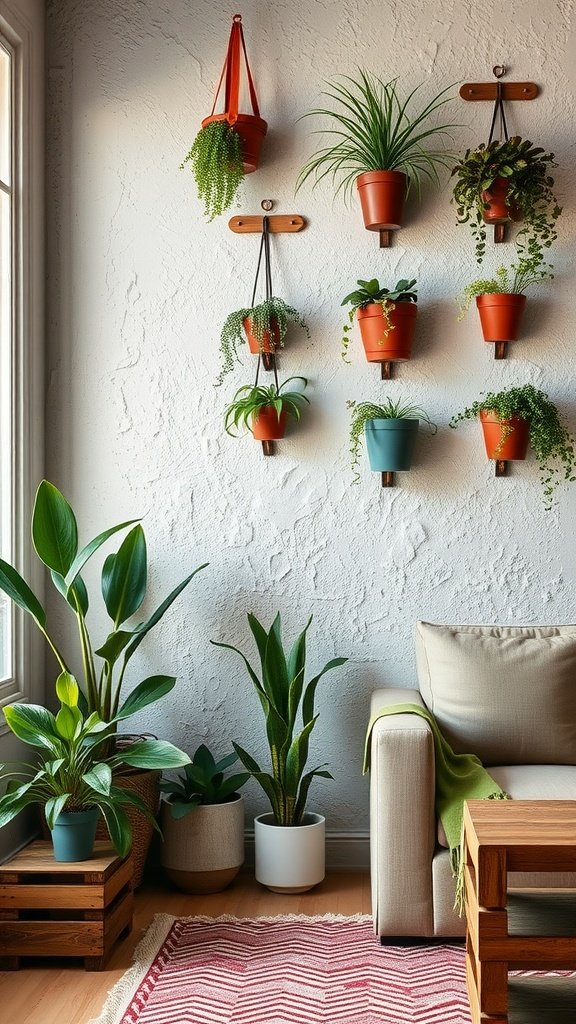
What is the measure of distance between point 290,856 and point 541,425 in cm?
156

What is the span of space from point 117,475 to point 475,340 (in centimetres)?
130

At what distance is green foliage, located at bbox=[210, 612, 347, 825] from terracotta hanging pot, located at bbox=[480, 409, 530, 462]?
831mm

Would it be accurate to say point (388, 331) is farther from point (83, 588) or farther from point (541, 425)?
point (83, 588)

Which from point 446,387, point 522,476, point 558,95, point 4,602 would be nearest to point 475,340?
point 446,387

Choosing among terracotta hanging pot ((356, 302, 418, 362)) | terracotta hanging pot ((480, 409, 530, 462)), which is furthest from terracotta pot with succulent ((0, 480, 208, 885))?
terracotta hanging pot ((480, 409, 530, 462))

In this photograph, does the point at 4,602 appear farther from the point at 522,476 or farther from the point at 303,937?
the point at 522,476

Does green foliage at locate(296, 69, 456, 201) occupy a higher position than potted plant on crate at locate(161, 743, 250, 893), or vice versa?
green foliage at locate(296, 69, 456, 201)

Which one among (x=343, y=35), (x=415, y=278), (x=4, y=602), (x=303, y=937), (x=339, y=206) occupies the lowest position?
(x=303, y=937)

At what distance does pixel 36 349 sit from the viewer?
11.0 feet

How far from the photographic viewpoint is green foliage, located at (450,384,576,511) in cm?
317

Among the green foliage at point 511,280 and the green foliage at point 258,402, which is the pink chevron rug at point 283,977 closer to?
the green foliage at point 258,402

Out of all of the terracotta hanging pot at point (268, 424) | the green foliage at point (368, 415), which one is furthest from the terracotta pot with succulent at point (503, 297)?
the terracotta hanging pot at point (268, 424)

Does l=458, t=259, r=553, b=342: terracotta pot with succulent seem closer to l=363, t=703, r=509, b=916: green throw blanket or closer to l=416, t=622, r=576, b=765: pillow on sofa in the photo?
l=416, t=622, r=576, b=765: pillow on sofa

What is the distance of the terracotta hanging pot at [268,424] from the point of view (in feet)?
10.8
